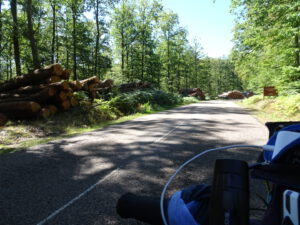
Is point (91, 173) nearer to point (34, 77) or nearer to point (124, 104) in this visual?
point (34, 77)

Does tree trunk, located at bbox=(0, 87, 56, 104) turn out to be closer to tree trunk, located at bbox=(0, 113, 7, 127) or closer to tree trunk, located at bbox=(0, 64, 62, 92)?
tree trunk, located at bbox=(0, 113, 7, 127)

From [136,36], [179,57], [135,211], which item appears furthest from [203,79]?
[135,211]

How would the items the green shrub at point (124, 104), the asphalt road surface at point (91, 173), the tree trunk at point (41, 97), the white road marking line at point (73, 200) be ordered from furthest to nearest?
the green shrub at point (124, 104), the tree trunk at point (41, 97), the asphalt road surface at point (91, 173), the white road marking line at point (73, 200)

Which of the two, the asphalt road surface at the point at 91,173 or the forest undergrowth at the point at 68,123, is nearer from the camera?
the asphalt road surface at the point at 91,173

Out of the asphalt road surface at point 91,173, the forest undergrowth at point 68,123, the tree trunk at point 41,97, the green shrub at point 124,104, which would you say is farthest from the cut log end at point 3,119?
the green shrub at point 124,104

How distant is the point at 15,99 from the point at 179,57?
3838 centimetres

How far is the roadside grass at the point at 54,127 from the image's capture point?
23.2ft

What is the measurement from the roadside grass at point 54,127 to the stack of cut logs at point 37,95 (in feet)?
1.51

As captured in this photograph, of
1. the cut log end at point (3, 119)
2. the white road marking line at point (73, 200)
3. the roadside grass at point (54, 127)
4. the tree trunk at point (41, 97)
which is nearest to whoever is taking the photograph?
the white road marking line at point (73, 200)

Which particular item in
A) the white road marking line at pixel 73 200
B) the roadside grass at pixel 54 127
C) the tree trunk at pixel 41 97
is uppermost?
the tree trunk at pixel 41 97

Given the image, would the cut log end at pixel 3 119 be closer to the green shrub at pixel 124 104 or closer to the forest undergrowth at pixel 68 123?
the forest undergrowth at pixel 68 123

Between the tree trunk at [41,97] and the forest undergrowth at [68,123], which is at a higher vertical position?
the tree trunk at [41,97]

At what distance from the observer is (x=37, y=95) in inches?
395

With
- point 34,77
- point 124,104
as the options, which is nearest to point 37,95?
point 34,77
